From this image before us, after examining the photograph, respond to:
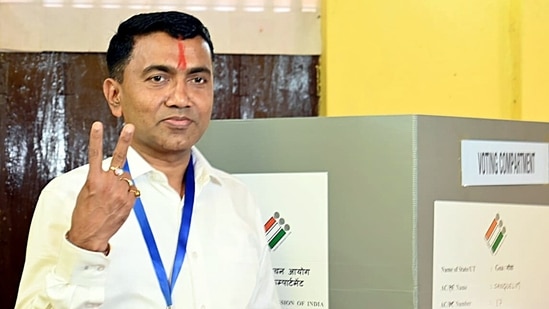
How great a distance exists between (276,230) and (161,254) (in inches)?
12.4

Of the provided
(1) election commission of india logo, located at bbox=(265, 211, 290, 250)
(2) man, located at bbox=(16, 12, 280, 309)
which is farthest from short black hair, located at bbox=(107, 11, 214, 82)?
(1) election commission of india logo, located at bbox=(265, 211, 290, 250)

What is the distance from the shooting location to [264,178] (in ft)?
5.38

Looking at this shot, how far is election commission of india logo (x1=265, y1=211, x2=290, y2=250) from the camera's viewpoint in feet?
5.28

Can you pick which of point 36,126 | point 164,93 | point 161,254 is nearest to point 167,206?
point 161,254

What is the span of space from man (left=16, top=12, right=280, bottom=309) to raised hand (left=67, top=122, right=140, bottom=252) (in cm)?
11

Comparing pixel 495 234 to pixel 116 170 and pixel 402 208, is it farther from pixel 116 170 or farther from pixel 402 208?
pixel 116 170

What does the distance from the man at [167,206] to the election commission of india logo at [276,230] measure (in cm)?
5

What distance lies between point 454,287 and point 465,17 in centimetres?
81

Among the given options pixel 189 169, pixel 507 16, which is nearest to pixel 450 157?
pixel 189 169

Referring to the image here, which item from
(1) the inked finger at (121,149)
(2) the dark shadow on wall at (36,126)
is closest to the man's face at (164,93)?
(1) the inked finger at (121,149)

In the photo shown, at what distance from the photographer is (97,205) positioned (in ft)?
3.78

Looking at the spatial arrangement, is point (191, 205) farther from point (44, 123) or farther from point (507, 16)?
point (507, 16)

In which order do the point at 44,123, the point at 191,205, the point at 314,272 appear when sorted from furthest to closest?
the point at 44,123 < the point at 314,272 < the point at 191,205

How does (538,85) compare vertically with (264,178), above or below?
above
